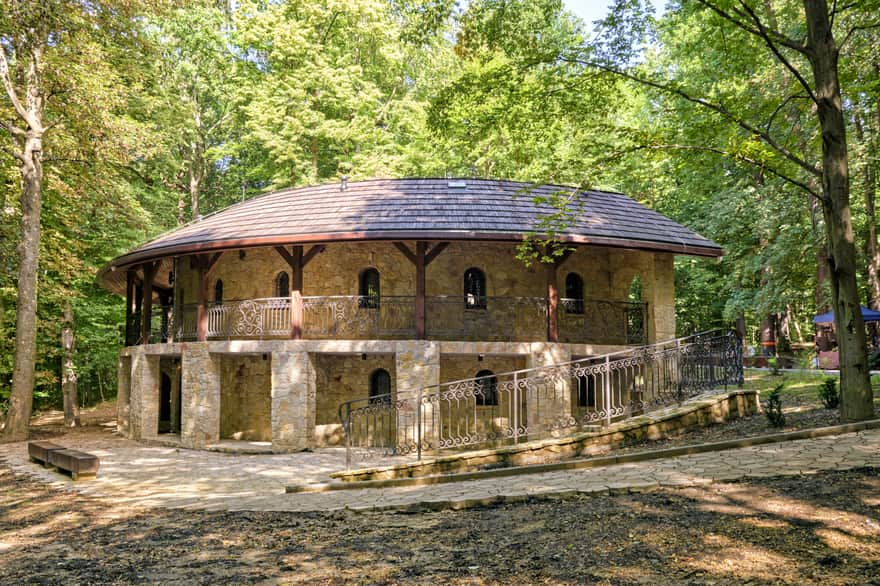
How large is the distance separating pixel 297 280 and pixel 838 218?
11.8 meters

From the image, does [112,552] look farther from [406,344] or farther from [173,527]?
[406,344]

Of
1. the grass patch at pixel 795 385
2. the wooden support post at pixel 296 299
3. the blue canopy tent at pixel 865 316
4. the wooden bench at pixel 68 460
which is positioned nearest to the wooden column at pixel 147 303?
the wooden support post at pixel 296 299

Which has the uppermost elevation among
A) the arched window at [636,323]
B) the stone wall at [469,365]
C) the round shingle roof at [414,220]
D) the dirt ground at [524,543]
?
the round shingle roof at [414,220]

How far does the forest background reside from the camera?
43.9 feet

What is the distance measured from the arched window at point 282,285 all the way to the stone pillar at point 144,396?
4.18 metres

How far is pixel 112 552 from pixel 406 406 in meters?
8.99

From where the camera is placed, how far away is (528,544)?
19.5 feet

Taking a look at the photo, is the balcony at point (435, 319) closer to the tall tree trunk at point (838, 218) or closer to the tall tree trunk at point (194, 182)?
the tall tree trunk at point (838, 218)

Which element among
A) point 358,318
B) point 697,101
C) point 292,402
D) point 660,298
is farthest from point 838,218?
point 292,402

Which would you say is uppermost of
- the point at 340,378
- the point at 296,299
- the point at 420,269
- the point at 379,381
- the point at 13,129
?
the point at 13,129

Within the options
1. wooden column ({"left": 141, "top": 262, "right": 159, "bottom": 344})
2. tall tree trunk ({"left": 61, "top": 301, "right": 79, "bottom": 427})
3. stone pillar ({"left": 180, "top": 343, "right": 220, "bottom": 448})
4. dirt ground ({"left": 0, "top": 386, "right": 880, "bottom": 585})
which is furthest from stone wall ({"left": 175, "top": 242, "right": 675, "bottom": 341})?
dirt ground ({"left": 0, "top": 386, "right": 880, "bottom": 585})

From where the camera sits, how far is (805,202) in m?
25.0

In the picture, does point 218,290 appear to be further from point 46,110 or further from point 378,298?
point 46,110

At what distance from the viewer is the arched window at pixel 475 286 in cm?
Result: 1872
